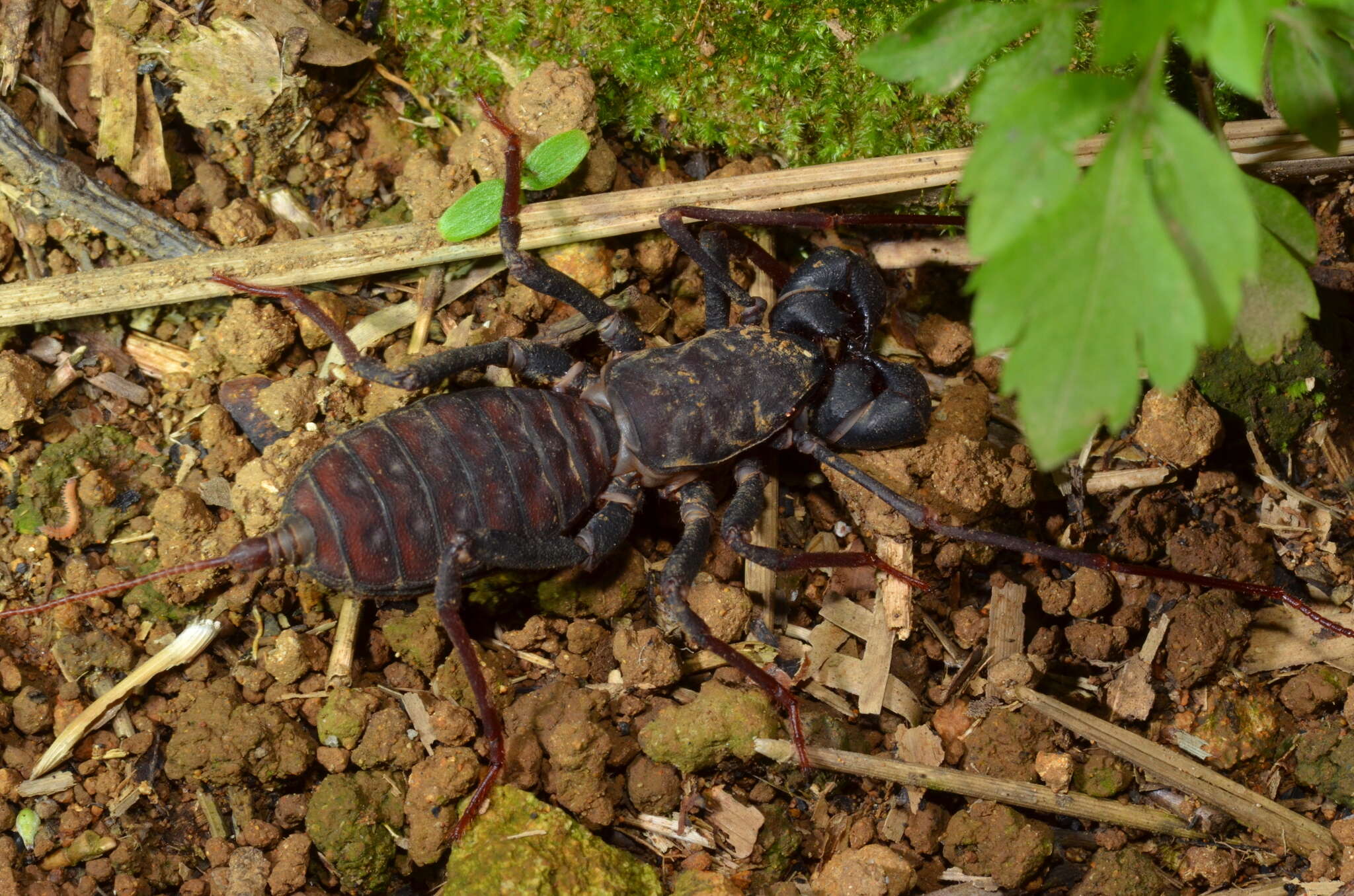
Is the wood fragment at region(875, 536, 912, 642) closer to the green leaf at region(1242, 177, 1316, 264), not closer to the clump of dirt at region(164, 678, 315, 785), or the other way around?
the green leaf at region(1242, 177, 1316, 264)

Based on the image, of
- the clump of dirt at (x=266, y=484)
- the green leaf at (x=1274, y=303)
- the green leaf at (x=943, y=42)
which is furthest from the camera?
the clump of dirt at (x=266, y=484)

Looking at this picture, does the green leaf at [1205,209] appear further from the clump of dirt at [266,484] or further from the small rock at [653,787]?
the clump of dirt at [266,484]

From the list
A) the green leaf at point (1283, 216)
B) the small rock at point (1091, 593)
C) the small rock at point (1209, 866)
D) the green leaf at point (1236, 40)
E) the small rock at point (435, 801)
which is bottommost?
the small rock at point (1209, 866)

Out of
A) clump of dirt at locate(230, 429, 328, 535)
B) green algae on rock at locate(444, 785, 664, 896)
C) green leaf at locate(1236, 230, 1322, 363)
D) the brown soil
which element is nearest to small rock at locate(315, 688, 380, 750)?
the brown soil

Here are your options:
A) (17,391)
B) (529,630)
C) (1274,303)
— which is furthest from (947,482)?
(17,391)

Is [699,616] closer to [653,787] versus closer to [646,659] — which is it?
[646,659]

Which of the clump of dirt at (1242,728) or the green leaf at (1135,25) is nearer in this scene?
the green leaf at (1135,25)

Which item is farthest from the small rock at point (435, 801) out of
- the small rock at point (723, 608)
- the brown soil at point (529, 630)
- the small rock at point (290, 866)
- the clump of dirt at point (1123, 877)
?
the clump of dirt at point (1123, 877)

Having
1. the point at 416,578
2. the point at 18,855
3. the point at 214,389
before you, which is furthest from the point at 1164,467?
the point at 18,855
